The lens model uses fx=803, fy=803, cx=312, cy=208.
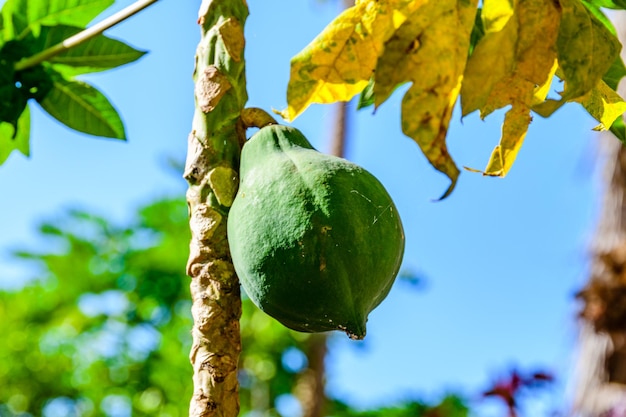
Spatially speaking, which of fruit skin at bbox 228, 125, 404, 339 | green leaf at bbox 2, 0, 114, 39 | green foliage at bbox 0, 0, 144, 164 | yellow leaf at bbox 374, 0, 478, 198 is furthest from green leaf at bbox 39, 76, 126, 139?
yellow leaf at bbox 374, 0, 478, 198

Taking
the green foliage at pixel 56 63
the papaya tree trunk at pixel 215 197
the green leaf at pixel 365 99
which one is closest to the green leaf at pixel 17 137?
the green foliage at pixel 56 63

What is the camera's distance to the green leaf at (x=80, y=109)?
1.69m

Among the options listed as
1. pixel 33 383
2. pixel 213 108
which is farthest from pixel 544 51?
pixel 33 383

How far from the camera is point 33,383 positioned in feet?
21.1

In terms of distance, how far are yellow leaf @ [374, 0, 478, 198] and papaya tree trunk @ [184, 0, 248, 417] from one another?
27 cm

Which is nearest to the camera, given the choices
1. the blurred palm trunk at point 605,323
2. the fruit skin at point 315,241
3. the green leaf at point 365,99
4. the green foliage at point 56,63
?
the fruit skin at point 315,241

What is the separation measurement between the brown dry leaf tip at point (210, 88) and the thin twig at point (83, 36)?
0.19 meters

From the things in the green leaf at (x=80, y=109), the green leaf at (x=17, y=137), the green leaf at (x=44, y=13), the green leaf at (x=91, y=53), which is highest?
the green leaf at (x=44, y=13)

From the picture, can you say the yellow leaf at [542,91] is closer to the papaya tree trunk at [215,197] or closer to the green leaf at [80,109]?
the papaya tree trunk at [215,197]

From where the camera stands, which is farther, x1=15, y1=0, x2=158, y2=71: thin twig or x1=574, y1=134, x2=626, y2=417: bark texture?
x1=574, y1=134, x2=626, y2=417: bark texture

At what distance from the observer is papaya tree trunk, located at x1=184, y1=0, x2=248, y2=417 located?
1.07m

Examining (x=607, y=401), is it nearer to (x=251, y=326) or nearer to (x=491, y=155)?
(x=251, y=326)

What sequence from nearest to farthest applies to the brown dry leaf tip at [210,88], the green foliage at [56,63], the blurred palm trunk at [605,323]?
the brown dry leaf tip at [210,88] → the green foliage at [56,63] → the blurred palm trunk at [605,323]

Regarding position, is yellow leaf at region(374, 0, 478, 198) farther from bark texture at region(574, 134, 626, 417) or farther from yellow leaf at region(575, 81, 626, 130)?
bark texture at region(574, 134, 626, 417)
